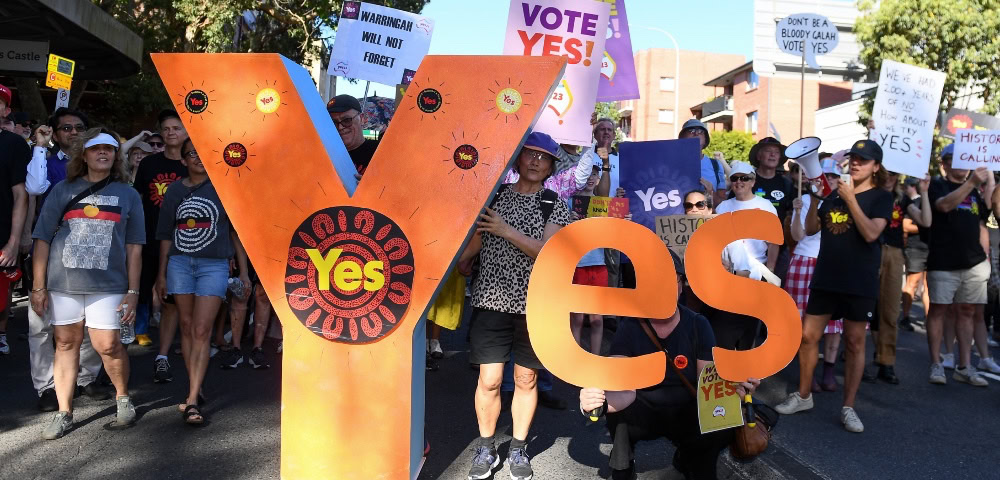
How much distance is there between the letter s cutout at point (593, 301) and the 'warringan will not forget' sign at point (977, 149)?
4546mm

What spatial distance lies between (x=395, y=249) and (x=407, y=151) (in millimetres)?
450

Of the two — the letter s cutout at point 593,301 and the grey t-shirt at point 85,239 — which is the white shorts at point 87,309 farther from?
the letter s cutout at point 593,301

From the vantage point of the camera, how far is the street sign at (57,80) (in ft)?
29.5

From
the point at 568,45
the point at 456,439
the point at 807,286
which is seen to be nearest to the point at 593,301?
the point at 456,439

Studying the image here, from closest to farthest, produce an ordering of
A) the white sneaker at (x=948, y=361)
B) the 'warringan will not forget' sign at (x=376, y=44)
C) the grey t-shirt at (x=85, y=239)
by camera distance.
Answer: the grey t-shirt at (x=85, y=239)
the white sneaker at (x=948, y=361)
the 'warringan will not forget' sign at (x=376, y=44)

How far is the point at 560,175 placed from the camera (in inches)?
257

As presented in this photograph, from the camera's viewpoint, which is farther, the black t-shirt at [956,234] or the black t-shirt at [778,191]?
the black t-shirt at [778,191]

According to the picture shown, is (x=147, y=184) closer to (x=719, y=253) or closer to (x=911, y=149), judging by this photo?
(x=719, y=253)

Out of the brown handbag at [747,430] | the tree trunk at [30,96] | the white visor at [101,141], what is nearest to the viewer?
the brown handbag at [747,430]

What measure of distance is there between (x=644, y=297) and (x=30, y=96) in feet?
45.1

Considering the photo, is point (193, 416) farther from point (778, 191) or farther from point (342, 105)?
point (778, 191)

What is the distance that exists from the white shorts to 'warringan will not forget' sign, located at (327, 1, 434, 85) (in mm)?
4806

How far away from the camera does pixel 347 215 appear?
12.1 ft

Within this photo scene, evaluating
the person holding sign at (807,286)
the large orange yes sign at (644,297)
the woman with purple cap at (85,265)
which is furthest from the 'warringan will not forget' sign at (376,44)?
the large orange yes sign at (644,297)
